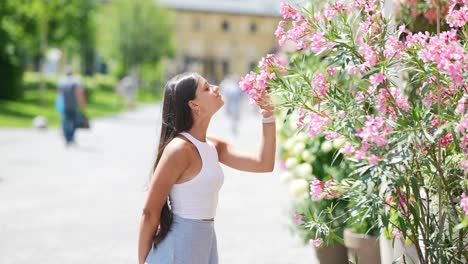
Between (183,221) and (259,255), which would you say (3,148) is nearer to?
(259,255)

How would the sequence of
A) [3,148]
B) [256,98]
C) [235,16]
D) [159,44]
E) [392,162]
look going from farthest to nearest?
1. [235,16]
2. [159,44]
3. [3,148]
4. [256,98]
5. [392,162]

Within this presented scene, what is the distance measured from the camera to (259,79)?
371cm

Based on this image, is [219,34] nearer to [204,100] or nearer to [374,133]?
[204,100]

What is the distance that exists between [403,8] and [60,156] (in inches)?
482

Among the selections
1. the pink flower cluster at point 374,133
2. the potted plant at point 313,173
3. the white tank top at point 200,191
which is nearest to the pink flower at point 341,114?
the pink flower cluster at point 374,133

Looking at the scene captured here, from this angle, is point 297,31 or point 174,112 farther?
point 174,112

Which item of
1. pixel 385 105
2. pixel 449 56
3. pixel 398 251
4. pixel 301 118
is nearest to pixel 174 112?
pixel 301 118

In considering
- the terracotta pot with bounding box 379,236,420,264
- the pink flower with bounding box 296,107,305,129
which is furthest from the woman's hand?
the terracotta pot with bounding box 379,236,420,264

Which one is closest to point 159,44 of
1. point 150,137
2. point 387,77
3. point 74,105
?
point 150,137

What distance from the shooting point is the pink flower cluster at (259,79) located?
372 centimetres

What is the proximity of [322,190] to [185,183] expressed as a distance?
57cm

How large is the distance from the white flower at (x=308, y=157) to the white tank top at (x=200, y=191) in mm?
3505

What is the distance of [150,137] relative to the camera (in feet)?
80.5

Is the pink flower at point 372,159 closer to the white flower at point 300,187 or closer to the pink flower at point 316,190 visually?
the pink flower at point 316,190
